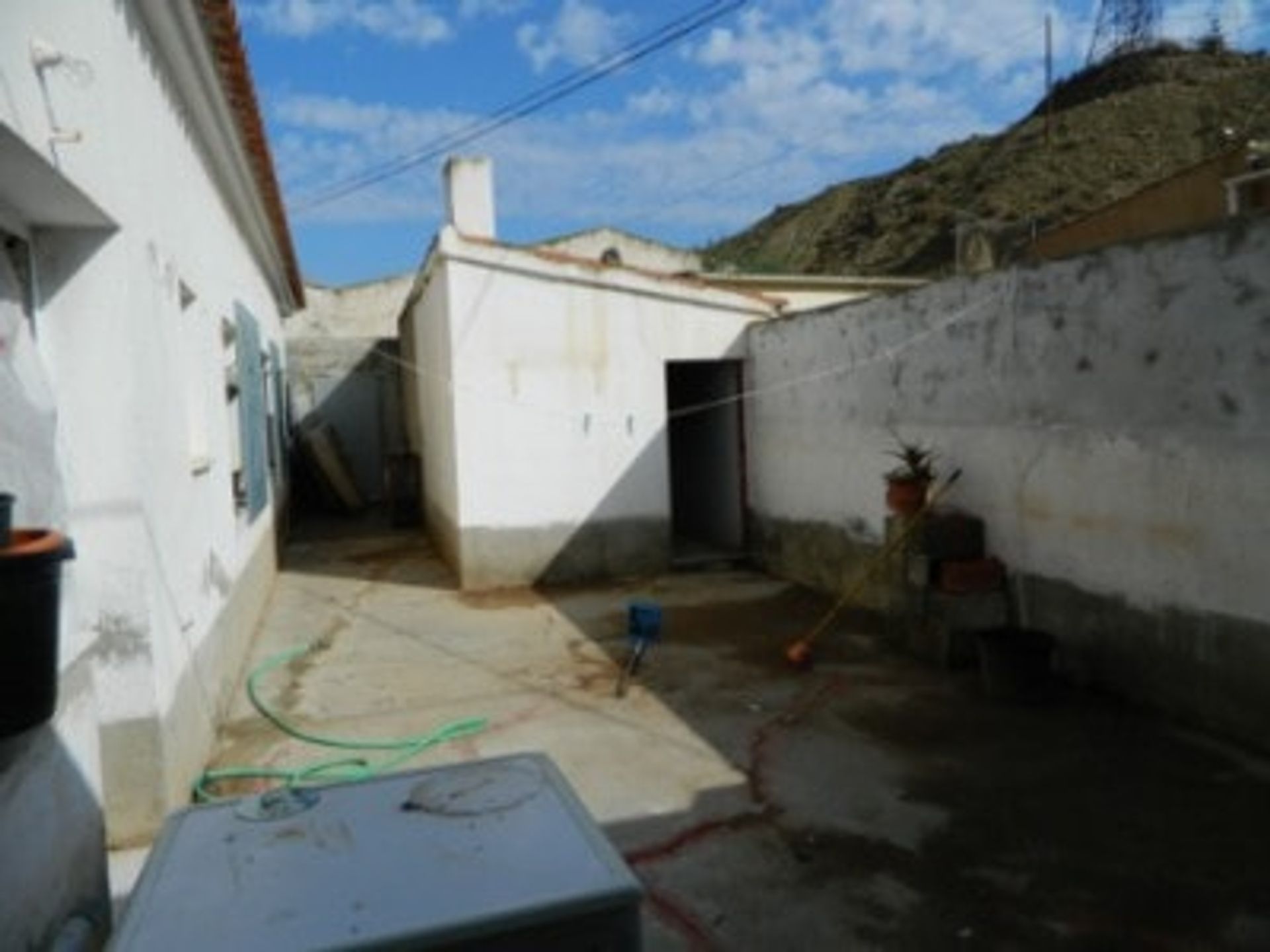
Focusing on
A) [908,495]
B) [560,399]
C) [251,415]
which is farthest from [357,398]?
[908,495]

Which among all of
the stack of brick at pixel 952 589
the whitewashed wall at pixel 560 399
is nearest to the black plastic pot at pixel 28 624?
the stack of brick at pixel 952 589

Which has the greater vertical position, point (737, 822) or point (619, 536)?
point (619, 536)

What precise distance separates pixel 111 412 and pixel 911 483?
5003 mm

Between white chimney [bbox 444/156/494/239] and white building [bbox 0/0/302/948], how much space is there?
4.49 meters

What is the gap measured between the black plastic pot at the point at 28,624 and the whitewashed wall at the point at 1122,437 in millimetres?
4798

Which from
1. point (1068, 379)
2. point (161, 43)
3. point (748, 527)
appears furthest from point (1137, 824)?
point (748, 527)

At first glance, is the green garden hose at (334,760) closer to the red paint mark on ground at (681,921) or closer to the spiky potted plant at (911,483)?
the red paint mark on ground at (681,921)

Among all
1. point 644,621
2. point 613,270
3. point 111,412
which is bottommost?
point 644,621

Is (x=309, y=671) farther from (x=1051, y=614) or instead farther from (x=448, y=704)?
(x=1051, y=614)

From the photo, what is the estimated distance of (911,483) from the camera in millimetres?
6793

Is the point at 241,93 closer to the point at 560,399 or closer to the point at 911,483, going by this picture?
the point at 560,399

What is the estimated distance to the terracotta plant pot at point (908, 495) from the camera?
680 cm

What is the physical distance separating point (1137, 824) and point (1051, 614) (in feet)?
7.10

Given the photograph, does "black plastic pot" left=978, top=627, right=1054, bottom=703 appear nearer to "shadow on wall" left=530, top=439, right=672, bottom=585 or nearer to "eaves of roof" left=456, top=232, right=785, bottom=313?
"shadow on wall" left=530, top=439, right=672, bottom=585
